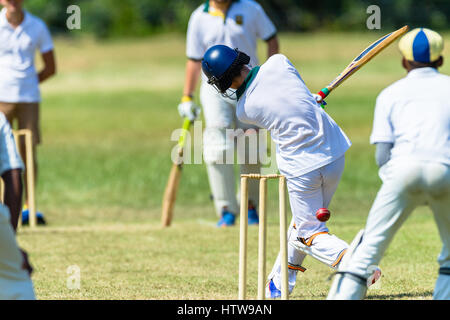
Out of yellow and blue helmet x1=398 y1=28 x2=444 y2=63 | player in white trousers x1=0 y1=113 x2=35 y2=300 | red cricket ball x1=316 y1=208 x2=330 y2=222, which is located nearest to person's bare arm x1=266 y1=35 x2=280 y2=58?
red cricket ball x1=316 y1=208 x2=330 y2=222

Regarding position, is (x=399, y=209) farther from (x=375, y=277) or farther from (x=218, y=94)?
(x=218, y=94)

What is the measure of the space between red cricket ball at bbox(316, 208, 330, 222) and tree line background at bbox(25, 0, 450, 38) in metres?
44.0

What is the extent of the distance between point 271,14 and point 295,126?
50805 mm

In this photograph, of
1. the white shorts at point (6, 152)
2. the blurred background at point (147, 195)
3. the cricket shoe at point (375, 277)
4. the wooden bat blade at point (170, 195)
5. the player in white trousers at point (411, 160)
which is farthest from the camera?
the wooden bat blade at point (170, 195)

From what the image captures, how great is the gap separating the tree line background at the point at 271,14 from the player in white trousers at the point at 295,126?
4385cm

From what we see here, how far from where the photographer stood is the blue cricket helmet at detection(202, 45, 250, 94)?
520 cm

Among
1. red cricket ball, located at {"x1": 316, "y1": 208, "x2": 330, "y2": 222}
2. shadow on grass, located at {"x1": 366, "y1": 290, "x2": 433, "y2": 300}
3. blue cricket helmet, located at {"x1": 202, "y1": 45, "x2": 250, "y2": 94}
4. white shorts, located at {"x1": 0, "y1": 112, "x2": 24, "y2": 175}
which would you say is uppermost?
blue cricket helmet, located at {"x1": 202, "y1": 45, "x2": 250, "y2": 94}

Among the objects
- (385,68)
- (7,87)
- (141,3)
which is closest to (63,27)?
(141,3)

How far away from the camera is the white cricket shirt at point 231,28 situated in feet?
28.1

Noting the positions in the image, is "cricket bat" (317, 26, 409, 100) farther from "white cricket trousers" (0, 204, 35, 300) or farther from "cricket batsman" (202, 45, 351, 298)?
"white cricket trousers" (0, 204, 35, 300)

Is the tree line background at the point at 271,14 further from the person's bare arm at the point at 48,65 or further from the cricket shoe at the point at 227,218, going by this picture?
the cricket shoe at the point at 227,218

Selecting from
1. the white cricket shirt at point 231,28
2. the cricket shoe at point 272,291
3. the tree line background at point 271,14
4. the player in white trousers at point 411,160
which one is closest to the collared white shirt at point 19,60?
the white cricket shirt at point 231,28

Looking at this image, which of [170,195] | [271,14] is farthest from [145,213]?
[271,14]

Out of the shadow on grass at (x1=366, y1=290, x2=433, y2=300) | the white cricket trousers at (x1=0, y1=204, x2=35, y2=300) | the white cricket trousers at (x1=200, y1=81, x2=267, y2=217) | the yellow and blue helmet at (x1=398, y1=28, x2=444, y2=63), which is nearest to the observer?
the white cricket trousers at (x1=0, y1=204, x2=35, y2=300)
